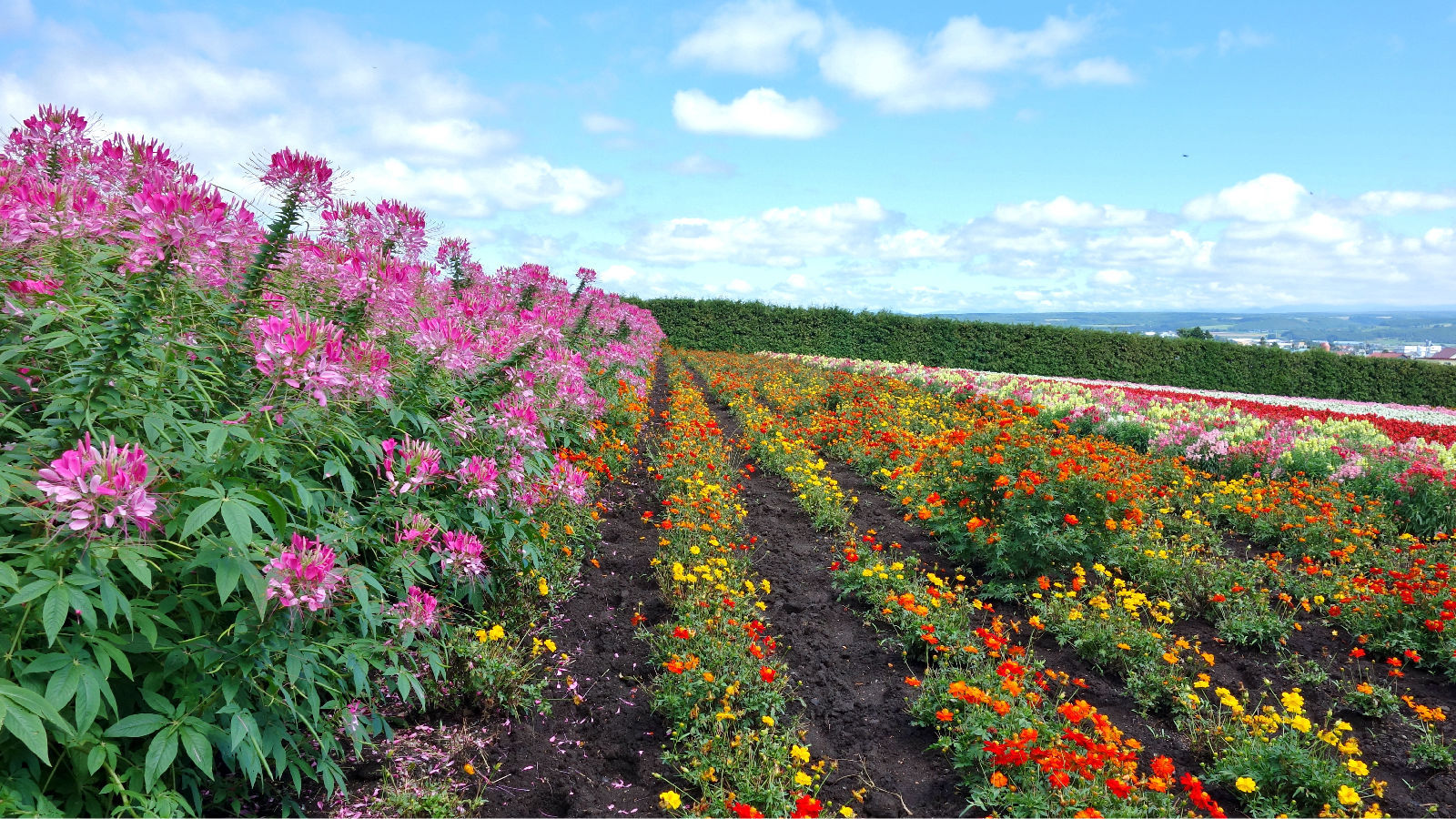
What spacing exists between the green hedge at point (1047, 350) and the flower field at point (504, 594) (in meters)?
20.6

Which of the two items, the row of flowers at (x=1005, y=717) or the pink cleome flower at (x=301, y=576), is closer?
the pink cleome flower at (x=301, y=576)

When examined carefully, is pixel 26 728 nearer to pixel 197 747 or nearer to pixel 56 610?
pixel 56 610

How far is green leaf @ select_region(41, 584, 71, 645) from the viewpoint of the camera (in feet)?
4.84

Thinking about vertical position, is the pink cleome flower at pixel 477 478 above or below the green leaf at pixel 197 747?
above

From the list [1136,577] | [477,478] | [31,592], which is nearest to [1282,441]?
[1136,577]

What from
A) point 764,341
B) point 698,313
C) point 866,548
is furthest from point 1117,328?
point 866,548

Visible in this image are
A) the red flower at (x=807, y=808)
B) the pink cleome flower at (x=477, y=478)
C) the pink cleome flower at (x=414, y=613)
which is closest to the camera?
the red flower at (x=807, y=808)

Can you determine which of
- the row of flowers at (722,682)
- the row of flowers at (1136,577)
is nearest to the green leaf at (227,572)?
the row of flowers at (722,682)

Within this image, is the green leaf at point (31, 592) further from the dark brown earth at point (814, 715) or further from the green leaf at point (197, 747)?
the dark brown earth at point (814, 715)

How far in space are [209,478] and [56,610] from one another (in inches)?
17.1

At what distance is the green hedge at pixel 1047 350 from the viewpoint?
23.1 m

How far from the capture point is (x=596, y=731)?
317cm

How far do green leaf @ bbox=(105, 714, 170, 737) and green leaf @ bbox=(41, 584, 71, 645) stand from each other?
36 cm

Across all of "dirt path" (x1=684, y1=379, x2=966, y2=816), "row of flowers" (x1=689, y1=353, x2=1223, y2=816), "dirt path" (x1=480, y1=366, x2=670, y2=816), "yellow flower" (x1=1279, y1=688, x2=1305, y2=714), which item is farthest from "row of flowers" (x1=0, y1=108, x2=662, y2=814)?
"yellow flower" (x1=1279, y1=688, x2=1305, y2=714)
